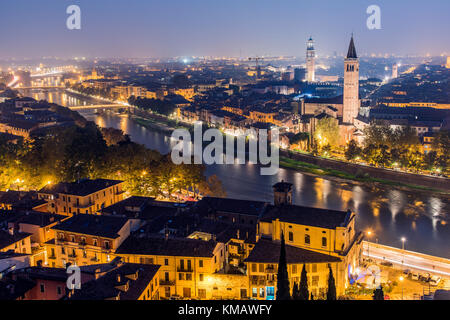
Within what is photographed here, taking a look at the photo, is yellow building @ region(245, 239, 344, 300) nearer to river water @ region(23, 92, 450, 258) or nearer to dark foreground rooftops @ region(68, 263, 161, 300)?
dark foreground rooftops @ region(68, 263, 161, 300)

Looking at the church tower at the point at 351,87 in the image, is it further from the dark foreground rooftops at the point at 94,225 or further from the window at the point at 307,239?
the dark foreground rooftops at the point at 94,225

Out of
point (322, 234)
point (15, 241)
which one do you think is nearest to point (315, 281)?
point (322, 234)

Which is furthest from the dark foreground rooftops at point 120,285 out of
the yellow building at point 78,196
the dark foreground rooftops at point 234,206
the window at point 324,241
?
the yellow building at point 78,196

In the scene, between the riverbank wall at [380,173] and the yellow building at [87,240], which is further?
the riverbank wall at [380,173]

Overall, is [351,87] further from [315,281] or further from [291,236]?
[315,281]

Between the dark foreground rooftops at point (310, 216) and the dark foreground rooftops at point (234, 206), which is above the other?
the dark foreground rooftops at point (310, 216)

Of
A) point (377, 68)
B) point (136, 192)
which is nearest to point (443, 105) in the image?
point (136, 192)

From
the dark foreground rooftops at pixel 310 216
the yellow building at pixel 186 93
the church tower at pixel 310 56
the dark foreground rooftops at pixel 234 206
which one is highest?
the church tower at pixel 310 56

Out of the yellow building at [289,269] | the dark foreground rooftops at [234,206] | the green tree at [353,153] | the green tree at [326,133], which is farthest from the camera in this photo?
the green tree at [326,133]
